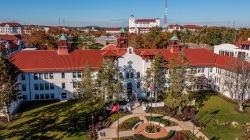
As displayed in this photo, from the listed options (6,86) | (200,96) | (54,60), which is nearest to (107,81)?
(54,60)

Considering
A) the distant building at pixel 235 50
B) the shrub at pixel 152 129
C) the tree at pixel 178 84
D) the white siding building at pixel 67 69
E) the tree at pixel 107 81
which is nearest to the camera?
the shrub at pixel 152 129

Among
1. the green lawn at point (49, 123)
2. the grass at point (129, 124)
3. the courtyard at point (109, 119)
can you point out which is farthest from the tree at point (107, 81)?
the grass at point (129, 124)

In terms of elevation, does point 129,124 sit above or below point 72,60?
below

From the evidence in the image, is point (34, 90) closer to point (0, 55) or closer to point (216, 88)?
point (0, 55)

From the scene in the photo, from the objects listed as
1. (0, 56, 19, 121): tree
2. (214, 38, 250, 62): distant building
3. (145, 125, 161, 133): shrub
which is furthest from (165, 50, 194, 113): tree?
(0, 56, 19, 121): tree

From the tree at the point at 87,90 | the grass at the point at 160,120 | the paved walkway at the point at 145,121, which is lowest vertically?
the paved walkway at the point at 145,121

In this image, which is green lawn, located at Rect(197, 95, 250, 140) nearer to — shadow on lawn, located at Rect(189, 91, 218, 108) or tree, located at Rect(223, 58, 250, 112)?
shadow on lawn, located at Rect(189, 91, 218, 108)

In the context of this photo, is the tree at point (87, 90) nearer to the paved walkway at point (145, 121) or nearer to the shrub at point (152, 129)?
the paved walkway at point (145, 121)

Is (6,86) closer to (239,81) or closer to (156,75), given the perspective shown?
(156,75)
